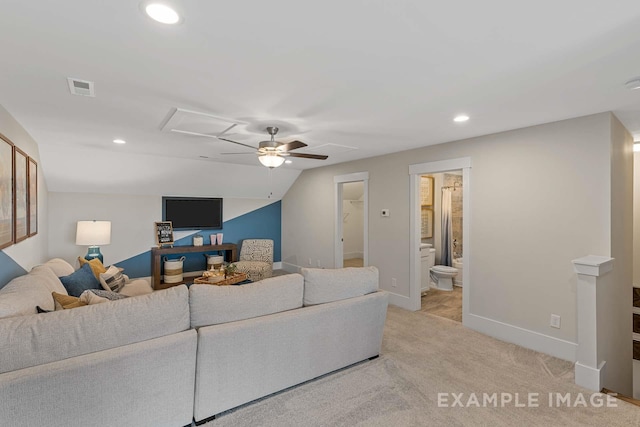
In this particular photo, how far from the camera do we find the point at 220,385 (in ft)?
7.09

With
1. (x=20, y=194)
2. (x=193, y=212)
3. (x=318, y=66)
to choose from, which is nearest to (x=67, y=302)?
(x=20, y=194)

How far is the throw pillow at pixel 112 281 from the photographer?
3.49 m

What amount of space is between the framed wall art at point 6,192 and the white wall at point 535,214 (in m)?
4.41

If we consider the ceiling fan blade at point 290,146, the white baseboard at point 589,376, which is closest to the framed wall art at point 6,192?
the ceiling fan blade at point 290,146

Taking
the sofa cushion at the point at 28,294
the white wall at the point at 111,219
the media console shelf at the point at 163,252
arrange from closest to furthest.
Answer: the sofa cushion at the point at 28,294, the white wall at the point at 111,219, the media console shelf at the point at 163,252

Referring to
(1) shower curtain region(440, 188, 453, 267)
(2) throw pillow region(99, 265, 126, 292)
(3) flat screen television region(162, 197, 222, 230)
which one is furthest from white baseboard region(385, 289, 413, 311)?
(3) flat screen television region(162, 197, 222, 230)

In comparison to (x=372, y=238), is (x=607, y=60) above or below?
above

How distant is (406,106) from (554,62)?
106 centimetres

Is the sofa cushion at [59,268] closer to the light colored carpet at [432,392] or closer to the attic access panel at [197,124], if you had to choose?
the attic access panel at [197,124]

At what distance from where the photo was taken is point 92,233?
4.91 meters

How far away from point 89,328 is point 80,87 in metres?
1.74

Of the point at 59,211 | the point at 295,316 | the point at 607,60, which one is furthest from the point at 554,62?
the point at 59,211

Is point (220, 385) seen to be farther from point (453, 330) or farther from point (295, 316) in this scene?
point (453, 330)

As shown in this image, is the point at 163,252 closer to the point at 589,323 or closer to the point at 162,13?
the point at 162,13
